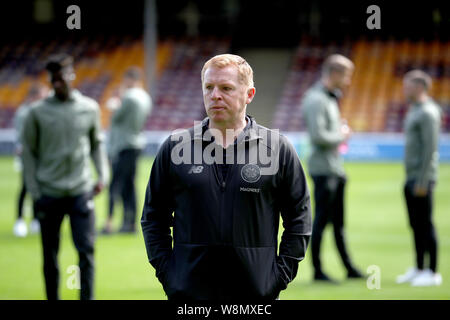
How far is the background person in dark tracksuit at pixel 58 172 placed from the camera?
19.4ft

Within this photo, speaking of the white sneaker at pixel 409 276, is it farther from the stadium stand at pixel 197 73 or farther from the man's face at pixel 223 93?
the stadium stand at pixel 197 73

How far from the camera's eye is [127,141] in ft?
33.6

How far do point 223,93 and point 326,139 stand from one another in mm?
3864

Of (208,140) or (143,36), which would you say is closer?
→ (208,140)

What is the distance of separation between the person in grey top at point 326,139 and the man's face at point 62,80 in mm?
2498

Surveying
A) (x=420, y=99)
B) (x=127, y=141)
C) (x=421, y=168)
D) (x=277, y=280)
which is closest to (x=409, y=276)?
(x=421, y=168)

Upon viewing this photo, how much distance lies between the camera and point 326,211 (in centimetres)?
732

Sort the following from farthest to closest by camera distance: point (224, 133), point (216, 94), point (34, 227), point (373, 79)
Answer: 1. point (373, 79)
2. point (34, 227)
3. point (224, 133)
4. point (216, 94)

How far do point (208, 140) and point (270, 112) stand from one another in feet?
84.2

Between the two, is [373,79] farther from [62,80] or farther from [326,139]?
[62,80]

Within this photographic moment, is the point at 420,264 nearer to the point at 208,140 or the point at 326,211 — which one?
the point at 326,211

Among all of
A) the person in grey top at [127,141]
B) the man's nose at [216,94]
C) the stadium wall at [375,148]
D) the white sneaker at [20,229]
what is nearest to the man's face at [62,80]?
the man's nose at [216,94]
